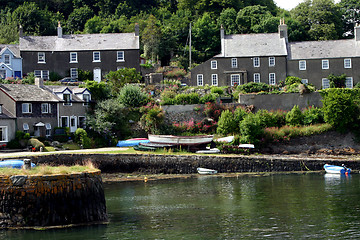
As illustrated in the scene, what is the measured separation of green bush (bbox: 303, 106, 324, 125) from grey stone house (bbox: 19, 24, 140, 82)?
1017 inches

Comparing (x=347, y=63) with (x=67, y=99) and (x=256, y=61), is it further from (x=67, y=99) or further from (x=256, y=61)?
(x=67, y=99)

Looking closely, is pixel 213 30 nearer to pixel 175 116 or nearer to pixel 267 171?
pixel 175 116

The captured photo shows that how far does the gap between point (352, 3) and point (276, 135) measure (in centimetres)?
4989

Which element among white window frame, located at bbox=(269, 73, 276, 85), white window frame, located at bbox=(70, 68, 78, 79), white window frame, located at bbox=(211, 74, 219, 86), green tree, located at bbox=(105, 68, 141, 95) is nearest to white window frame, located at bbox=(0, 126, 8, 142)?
green tree, located at bbox=(105, 68, 141, 95)

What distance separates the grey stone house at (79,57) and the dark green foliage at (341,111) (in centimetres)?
2798

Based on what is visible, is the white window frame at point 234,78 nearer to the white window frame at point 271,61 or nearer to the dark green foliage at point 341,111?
the white window frame at point 271,61

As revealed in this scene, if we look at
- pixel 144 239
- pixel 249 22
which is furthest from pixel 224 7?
pixel 144 239

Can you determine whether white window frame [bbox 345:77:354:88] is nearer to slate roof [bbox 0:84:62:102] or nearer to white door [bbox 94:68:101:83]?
white door [bbox 94:68:101:83]

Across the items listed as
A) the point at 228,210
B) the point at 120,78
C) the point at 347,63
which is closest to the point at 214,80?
the point at 120,78

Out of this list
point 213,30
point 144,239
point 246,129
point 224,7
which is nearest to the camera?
point 144,239

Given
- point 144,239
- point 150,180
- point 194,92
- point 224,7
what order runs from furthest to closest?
point 224,7 < point 194,92 < point 150,180 < point 144,239

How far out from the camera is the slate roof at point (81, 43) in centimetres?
6594

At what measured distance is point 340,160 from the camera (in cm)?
4100

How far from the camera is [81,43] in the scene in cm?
6700
